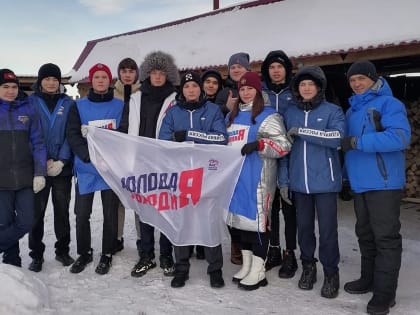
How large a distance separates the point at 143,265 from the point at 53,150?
1.43m

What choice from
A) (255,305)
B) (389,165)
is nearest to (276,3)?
(389,165)

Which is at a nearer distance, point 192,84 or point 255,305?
point 255,305

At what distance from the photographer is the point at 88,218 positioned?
4141mm

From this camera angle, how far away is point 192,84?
3727 mm

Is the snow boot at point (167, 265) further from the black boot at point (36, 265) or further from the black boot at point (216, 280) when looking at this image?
the black boot at point (36, 265)

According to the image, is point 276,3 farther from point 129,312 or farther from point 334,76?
point 129,312

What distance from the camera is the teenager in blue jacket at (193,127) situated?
3.69 meters

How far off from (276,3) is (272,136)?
19.7ft

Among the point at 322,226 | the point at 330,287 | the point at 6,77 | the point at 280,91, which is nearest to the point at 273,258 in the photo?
the point at 330,287

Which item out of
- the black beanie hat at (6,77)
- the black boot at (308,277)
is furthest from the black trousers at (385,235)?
the black beanie hat at (6,77)

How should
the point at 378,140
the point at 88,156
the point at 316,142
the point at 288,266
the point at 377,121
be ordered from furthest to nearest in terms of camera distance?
the point at 288,266 → the point at 88,156 → the point at 316,142 → the point at 377,121 → the point at 378,140

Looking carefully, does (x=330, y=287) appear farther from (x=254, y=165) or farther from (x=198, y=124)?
(x=198, y=124)

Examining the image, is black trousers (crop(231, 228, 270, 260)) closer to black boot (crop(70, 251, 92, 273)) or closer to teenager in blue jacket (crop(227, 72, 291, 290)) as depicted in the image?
teenager in blue jacket (crop(227, 72, 291, 290))

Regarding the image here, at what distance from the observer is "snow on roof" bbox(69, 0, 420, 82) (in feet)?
19.1
